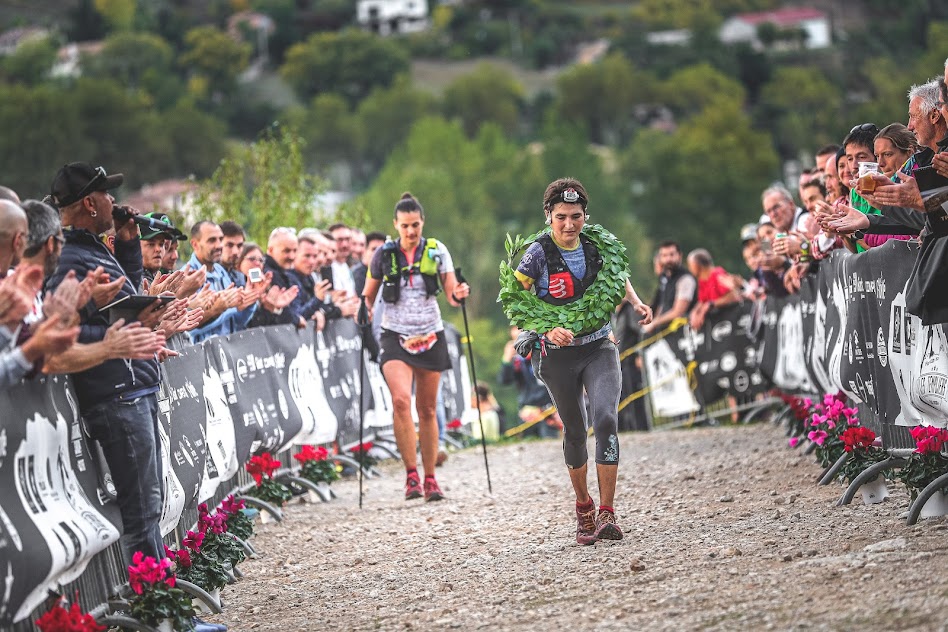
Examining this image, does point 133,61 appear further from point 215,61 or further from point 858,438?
point 858,438

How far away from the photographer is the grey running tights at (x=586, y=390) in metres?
9.51

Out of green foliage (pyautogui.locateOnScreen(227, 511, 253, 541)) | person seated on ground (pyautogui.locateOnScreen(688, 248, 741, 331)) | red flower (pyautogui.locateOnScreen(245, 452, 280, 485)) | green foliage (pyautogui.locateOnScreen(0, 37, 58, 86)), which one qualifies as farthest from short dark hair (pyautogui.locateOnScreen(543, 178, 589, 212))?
green foliage (pyautogui.locateOnScreen(0, 37, 58, 86))

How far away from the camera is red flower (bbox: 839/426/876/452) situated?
985cm

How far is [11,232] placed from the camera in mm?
6465

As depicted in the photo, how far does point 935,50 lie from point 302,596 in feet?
455

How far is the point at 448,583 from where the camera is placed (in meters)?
8.45

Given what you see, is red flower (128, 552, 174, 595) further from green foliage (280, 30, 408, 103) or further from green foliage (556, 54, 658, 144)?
green foliage (280, 30, 408, 103)

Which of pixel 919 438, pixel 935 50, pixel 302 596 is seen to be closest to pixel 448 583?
pixel 302 596

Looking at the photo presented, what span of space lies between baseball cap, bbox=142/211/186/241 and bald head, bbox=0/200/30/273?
1.85 metres

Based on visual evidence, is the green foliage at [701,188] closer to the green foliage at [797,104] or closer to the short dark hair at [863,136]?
the green foliage at [797,104]

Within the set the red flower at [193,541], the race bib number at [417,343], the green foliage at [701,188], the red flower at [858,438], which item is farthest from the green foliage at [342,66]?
the red flower at [193,541]

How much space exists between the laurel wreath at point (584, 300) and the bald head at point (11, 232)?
3.89 meters

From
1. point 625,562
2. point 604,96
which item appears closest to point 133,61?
point 604,96

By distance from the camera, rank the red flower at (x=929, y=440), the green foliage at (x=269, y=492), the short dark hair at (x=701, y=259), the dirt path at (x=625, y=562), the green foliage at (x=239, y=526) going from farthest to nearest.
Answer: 1. the short dark hair at (x=701, y=259)
2. the green foliage at (x=269, y=492)
3. the green foliage at (x=239, y=526)
4. the red flower at (x=929, y=440)
5. the dirt path at (x=625, y=562)
